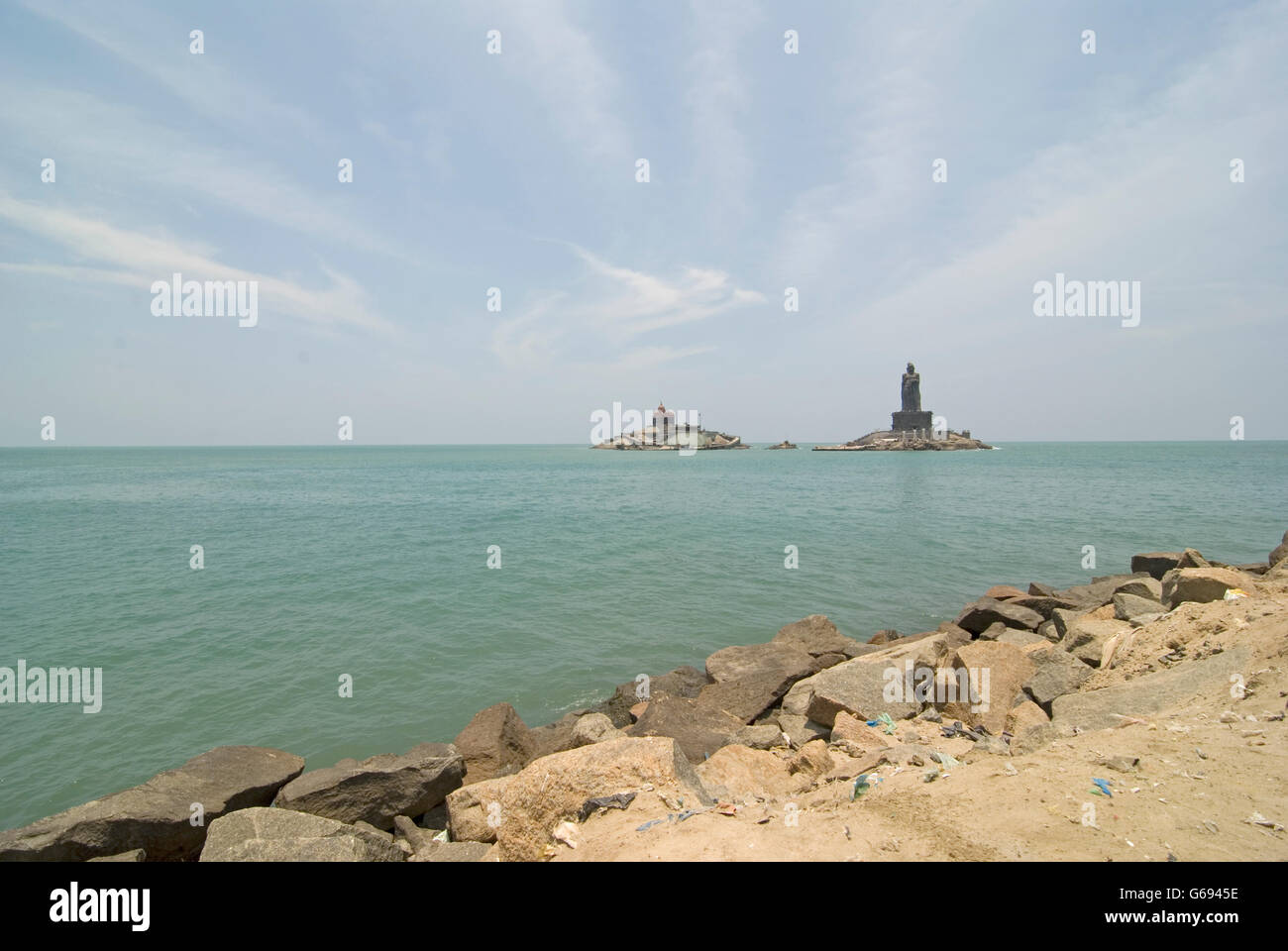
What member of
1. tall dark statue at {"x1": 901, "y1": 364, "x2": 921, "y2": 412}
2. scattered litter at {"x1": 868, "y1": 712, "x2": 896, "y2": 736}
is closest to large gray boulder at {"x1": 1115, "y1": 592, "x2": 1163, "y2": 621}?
scattered litter at {"x1": 868, "y1": 712, "x2": 896, "y2": 736}

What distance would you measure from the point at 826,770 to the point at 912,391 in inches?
5490

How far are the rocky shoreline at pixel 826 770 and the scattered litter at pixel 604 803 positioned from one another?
14 mm

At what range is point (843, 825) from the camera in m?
4.56

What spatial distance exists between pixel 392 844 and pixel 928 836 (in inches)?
207

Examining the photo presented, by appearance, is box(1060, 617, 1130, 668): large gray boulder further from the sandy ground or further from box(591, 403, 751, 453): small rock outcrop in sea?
box(591, 403, 751, 453): small rock outcrop in sea

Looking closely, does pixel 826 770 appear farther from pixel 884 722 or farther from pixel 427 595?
pixel 427 595

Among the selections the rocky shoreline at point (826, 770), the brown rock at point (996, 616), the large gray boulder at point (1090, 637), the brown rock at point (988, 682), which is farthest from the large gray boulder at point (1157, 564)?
the brown rock at point (988, 682)

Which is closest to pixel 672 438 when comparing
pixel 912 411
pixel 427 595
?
pixel 912 411

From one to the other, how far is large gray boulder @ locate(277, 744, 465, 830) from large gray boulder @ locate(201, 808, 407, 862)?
70cm

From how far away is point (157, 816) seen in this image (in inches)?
257

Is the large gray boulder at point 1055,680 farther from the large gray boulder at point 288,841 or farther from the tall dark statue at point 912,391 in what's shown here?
the tall dark statue at point 912,391

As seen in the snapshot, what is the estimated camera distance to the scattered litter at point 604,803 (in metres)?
5.20

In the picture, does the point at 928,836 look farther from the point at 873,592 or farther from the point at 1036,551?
the point at 1036,551
